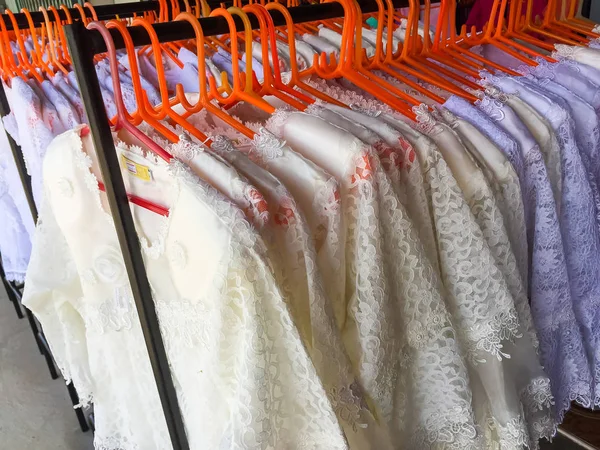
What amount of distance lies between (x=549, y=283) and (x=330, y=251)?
0.40m

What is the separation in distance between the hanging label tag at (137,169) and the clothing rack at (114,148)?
0.05m

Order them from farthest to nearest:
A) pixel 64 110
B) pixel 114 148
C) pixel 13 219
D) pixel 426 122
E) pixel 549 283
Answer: pixel 13 219 < pixel 64 110 < pixel 549 283 < pixel 426 122 < pixel 114 148

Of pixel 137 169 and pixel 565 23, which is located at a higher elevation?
pixel 565 23

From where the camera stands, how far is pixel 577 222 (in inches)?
31.1

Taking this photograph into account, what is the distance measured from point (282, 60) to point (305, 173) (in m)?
0.53

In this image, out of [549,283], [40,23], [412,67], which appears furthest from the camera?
[40,23]

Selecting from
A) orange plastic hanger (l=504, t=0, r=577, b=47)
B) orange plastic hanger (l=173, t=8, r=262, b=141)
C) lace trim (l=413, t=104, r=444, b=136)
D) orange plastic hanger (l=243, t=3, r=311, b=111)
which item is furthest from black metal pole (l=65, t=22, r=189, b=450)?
orange plastic hanger (l=504, t=0, r=577, b=47)

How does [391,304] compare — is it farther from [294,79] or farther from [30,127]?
[30,127]

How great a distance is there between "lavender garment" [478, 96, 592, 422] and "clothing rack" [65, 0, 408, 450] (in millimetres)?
319

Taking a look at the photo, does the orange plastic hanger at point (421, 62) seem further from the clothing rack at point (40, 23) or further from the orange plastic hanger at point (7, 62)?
the orange plastic hanger at point (7, 62)

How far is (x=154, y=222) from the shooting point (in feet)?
2.10

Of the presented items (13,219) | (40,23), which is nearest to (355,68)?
(40,23)

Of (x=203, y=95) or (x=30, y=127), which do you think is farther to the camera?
(x=30, y=127)

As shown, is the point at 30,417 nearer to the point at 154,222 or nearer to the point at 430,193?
the point at 154,222
